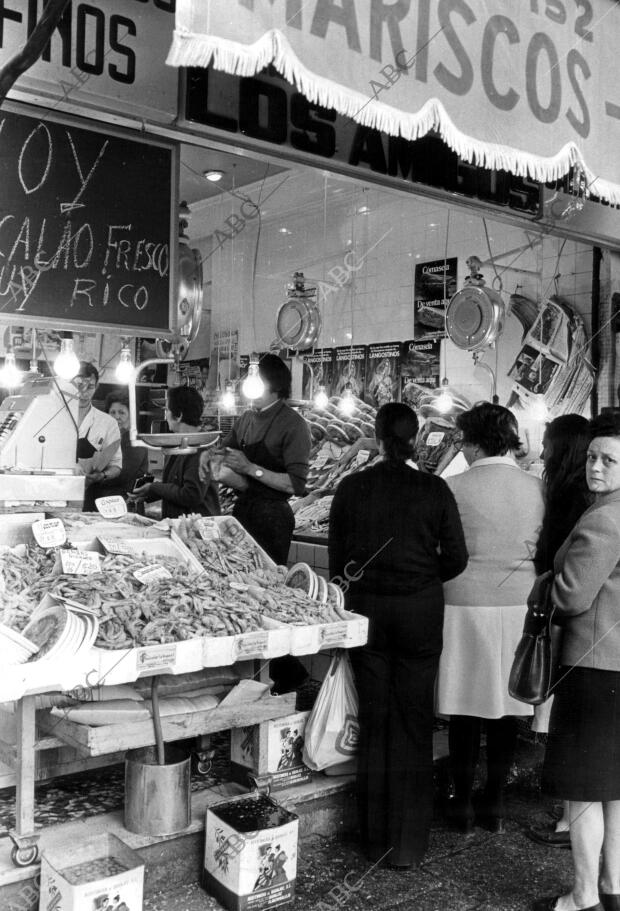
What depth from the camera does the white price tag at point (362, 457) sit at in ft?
24.5

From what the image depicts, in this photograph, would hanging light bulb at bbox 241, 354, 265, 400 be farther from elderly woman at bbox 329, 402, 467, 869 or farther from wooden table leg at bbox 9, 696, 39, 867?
wooden table leg at bbox 9, 696, 39, 867

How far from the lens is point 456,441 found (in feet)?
22.3

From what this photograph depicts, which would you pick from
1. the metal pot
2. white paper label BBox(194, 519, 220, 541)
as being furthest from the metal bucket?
the metal pot

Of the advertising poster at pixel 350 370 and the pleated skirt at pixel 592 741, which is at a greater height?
the advertising poster at pixel 350 370

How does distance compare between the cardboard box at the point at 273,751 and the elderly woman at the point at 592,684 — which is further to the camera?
the cardboard box at the point at 273,751

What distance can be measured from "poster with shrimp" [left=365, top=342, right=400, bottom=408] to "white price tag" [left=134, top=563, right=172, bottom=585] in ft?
14.4

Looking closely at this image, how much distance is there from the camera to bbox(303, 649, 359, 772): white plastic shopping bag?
11.8 ft

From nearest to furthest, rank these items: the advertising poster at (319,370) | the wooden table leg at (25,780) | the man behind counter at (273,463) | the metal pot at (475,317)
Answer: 1. the wooden table leg at (25,780)
2. the man behind counter at (273,463)
3. the metal pot at (475,317)
4. the advertising poster at (319,370)

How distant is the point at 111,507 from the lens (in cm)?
418

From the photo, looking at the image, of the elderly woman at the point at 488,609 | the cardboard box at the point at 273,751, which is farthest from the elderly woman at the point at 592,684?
the cardboard box at the point at 273,751

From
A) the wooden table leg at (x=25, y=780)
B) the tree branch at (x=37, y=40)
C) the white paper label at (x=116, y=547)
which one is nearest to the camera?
the tree branch at (x=37, y=40)

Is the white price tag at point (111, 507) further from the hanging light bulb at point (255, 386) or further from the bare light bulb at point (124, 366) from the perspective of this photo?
the hanging light bulb at point (255, 386)

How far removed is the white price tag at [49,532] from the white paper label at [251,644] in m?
0.97

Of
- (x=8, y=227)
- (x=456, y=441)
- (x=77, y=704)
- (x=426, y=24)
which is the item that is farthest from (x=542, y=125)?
(x=456, y=441)
